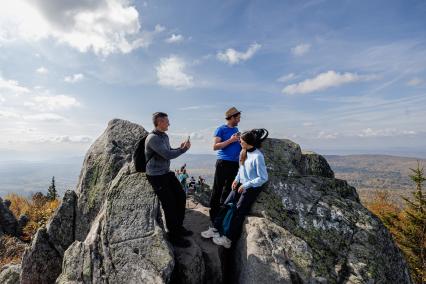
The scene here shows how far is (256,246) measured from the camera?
9914 mm

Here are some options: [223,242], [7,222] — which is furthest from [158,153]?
[7,222]

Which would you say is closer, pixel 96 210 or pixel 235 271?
pixel 235 271

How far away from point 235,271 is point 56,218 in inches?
390

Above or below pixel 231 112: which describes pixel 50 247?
below

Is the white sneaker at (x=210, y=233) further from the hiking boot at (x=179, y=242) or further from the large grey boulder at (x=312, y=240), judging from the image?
the large grey boulder at (x=312, y=240)

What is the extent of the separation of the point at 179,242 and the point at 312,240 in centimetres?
505

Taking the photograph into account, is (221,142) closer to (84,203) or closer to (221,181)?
(221,181)

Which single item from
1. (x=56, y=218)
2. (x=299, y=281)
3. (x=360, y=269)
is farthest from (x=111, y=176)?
(x=360, y=269)

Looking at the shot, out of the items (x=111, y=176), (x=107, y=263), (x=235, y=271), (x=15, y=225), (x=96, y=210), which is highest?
(x=111, y=176)

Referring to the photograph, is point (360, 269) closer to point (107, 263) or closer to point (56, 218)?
point (107, 263)

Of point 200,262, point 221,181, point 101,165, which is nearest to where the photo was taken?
point 200,262

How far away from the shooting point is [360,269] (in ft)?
31.3

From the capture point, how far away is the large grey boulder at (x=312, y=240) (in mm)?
9469

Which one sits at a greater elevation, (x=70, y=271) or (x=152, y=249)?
(x=152, y=249)
